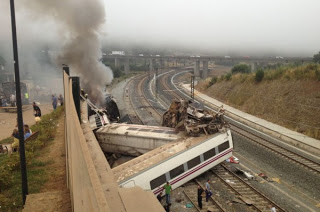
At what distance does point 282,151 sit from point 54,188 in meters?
16.3

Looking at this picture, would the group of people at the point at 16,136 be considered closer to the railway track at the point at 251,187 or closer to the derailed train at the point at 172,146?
the derailed train at the point at 172,146

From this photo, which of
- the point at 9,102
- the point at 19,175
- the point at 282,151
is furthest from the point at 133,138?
the point at 9,102

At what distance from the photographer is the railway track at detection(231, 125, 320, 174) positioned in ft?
59.1

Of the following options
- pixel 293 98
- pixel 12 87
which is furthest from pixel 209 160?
pixel 12 87

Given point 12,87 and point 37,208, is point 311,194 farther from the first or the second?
point 12,87

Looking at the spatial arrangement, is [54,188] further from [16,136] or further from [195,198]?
[195,198]

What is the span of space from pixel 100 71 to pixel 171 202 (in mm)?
24505

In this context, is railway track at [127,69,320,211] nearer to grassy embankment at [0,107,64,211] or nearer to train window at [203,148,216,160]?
train window at [203,148,216,160]

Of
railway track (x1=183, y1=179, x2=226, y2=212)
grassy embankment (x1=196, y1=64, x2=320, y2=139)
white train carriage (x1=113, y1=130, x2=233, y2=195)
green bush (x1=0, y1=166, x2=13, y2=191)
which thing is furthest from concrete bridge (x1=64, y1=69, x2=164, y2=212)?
grassy embankment (x1=196, y1=64, x2=320, y2=139)

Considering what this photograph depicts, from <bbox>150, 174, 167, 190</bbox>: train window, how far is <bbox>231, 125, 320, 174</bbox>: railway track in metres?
9.49

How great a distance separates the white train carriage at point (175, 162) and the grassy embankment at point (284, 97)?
1201cm

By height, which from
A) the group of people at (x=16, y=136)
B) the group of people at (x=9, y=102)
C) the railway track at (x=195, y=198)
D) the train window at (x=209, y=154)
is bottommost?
A: the railway track at (x=195, y=198)

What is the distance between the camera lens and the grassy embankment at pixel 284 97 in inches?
1031

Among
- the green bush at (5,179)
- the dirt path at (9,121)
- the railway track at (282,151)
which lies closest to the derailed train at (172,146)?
the green bush at (5,179)
